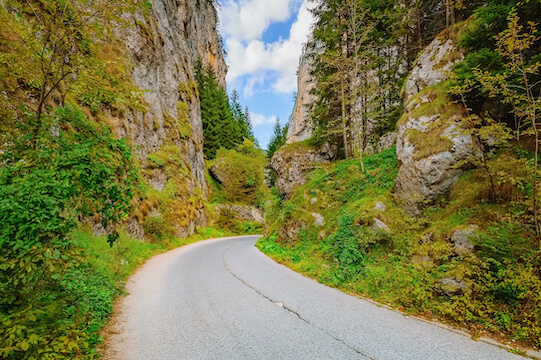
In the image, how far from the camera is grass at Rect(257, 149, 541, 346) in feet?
14.3

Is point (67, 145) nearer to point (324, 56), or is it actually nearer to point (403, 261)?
point (403, 261)

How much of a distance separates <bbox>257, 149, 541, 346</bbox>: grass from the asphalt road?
64 cm

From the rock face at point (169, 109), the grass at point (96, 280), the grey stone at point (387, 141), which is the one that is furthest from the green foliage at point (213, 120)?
the grass at point (96, 280)

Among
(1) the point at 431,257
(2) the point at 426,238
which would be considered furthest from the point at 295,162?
(1) the point at 431,257

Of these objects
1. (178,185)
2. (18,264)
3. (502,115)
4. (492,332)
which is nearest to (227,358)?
(18,264)

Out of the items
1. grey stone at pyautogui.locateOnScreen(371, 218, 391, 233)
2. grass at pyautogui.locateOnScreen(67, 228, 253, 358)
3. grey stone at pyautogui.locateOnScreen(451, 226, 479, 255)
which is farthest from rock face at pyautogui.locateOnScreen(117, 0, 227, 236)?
grey stone at pyautogui.locateOnScreen(451, 226, 479, 255)

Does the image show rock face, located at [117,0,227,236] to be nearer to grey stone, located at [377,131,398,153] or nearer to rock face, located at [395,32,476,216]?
rock face, located at [395,32,476,216]

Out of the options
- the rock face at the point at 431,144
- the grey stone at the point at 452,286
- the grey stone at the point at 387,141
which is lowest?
the grey stone at the point at 452,286

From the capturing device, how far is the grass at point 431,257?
4352 mm

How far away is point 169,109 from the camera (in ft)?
83.8

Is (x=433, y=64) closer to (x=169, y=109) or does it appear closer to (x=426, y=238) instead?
(x=426, y=238)

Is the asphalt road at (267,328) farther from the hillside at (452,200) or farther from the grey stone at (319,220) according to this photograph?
the grey stone at (319,220)

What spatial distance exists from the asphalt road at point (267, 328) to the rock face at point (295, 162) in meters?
12.8

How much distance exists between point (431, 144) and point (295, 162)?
1227 centimetres
